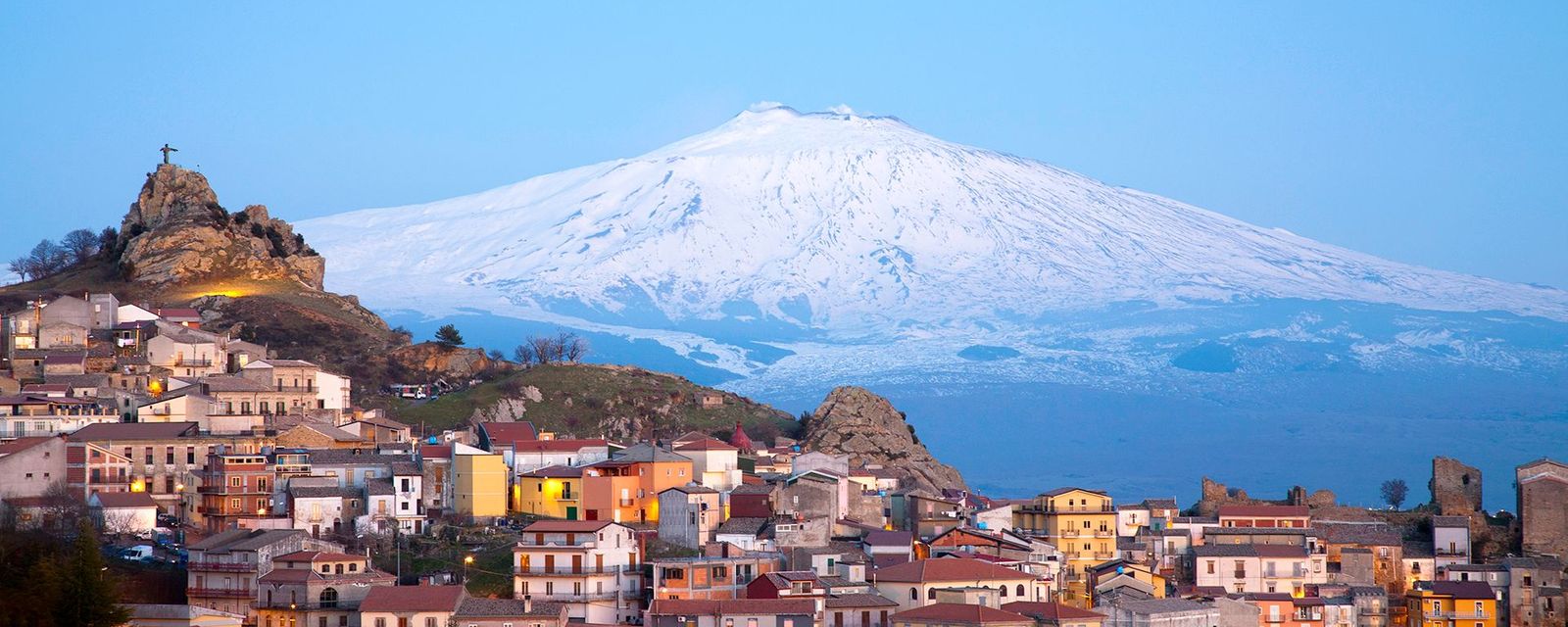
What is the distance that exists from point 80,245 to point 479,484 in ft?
166

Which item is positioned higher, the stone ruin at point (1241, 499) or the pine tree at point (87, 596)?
the stone ruin at point (1241, 499)

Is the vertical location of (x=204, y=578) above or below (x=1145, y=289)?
below

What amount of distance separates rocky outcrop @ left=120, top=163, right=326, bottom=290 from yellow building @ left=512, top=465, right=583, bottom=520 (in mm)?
32082

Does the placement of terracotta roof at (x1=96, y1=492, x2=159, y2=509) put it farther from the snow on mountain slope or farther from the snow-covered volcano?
the snow on mountain slope

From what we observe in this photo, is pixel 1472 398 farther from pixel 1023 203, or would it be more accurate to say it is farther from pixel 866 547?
pixel 866 547

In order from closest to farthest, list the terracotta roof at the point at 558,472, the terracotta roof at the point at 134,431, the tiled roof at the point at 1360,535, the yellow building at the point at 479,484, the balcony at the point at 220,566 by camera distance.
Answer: the balcony at the point at 220,566
the yellow building at the point at 479,484
the terracotta roof at the point at 558,472
the terracotta roof at the point at 134,431
the tiled roof at the point at 1360,535

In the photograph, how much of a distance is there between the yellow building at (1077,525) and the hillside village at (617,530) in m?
0.08

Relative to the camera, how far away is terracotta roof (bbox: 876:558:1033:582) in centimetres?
4838

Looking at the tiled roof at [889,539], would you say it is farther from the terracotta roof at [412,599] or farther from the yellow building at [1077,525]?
the terracotta roof at [412,599]

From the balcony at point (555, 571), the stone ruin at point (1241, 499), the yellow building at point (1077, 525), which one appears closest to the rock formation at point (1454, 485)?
the stone ruin at point (1241, 499)

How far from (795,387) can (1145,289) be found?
3691 cm

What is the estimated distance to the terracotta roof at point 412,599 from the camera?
44.3 meters

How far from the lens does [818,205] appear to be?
179375 millimetres

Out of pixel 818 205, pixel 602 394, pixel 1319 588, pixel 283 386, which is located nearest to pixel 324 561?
pixel 283 386
